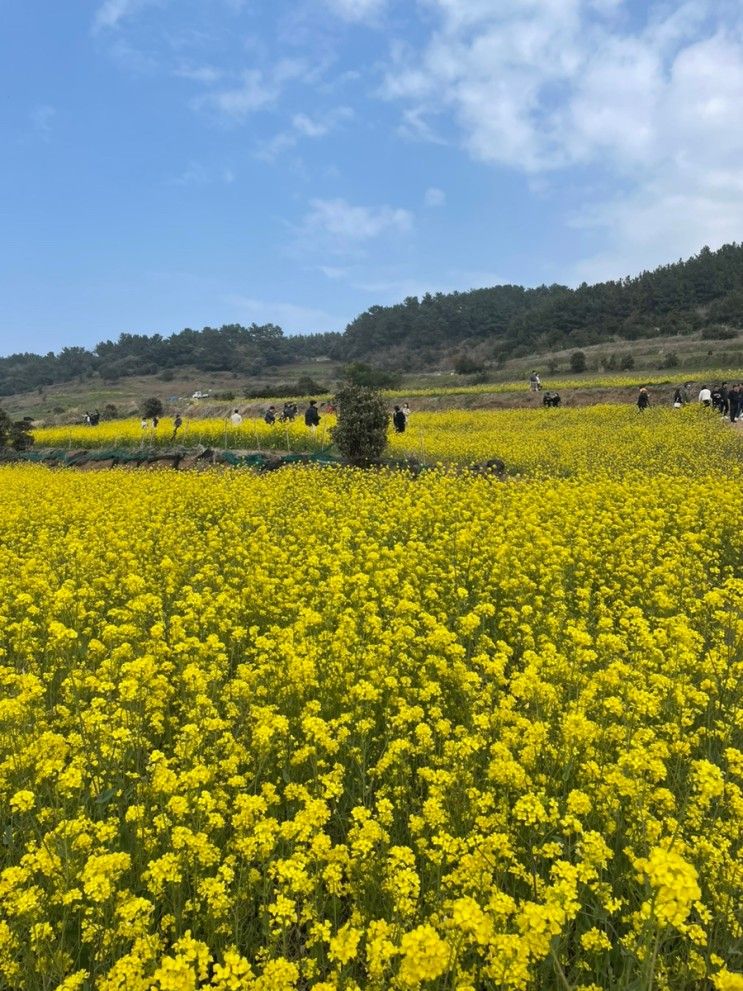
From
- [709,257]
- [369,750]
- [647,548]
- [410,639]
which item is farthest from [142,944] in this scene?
[709,257]

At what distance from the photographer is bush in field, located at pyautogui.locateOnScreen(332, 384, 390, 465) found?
731 inches

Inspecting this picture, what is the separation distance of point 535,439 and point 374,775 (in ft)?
67.7

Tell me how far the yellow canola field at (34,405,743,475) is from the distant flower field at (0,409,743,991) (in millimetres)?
9605

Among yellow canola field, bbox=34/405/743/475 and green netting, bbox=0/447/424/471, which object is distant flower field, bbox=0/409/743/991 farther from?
green netting, bbox=0/447/424/471

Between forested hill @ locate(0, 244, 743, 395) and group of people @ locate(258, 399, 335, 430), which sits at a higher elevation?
forested hill @ locate(0, 244, 743, 395)

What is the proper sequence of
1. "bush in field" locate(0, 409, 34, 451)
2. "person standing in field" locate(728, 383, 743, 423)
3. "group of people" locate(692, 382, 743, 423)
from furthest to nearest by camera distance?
"bush in field" locate(0, 409, 34, 451) < "group of people" locate(692, 382, 743, 423) < "person standing in field" locate(728, 383, 743, 423)

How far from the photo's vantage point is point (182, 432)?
98.6 feet

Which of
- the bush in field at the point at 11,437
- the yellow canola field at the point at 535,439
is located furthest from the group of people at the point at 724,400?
the bush in field at the point at 11,437

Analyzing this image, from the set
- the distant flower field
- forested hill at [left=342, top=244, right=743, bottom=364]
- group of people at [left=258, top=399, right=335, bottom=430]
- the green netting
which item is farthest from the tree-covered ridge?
the distant flower field

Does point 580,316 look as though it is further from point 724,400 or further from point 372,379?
point 724,400

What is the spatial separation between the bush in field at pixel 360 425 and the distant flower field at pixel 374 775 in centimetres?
1015

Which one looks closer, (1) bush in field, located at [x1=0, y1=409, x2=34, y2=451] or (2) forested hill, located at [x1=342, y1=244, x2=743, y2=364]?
(1) bush in field, located at [x1=0, y1=409, x2=34, y2=451]

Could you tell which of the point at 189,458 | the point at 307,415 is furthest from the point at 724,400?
the point at 189,458

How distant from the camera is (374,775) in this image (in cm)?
382
